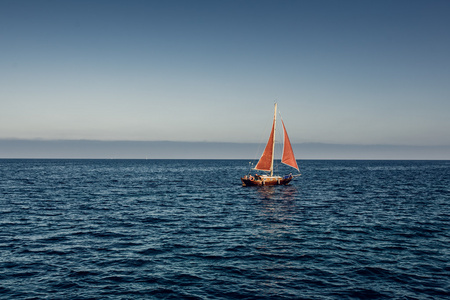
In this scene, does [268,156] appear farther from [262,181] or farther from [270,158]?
[262,181]

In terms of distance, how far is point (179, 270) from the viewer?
18.0 m

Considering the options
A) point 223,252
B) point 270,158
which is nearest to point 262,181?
point 270,158

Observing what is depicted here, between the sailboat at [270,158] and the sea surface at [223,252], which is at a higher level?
the sailboat at [270,158]

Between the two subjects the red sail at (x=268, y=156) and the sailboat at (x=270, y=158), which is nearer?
the sailboat at (x=270, y=158)

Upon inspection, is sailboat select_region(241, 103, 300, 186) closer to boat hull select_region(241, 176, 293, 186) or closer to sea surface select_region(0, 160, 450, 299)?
boat hull select_region(241, 176, 293, 186)

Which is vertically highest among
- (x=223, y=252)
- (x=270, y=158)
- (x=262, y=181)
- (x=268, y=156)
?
(x=268, y=156)

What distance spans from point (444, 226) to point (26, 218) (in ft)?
139

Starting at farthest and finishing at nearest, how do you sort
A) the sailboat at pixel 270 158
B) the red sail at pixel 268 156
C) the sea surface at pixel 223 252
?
the red sail at pixel 268 156 → the sailboat at pixel 270 158 → the sea surface at pixel 223 252

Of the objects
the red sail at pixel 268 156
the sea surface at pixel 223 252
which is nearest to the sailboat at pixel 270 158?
the red sail at pixel 268 156

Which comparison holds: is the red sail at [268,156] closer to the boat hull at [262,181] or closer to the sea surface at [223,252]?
the boat hull at [262,181]

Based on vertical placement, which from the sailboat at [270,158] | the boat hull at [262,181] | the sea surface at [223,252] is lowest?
the sea surface at [223,252]

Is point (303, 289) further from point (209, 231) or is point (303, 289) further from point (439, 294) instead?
point (209, 231)

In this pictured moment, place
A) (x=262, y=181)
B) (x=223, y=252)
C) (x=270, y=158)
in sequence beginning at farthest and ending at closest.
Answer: (x=262, y=181), (x=270, y=158), (x=223, y=252)

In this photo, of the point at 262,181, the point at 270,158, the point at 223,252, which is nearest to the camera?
the point at 223,252
